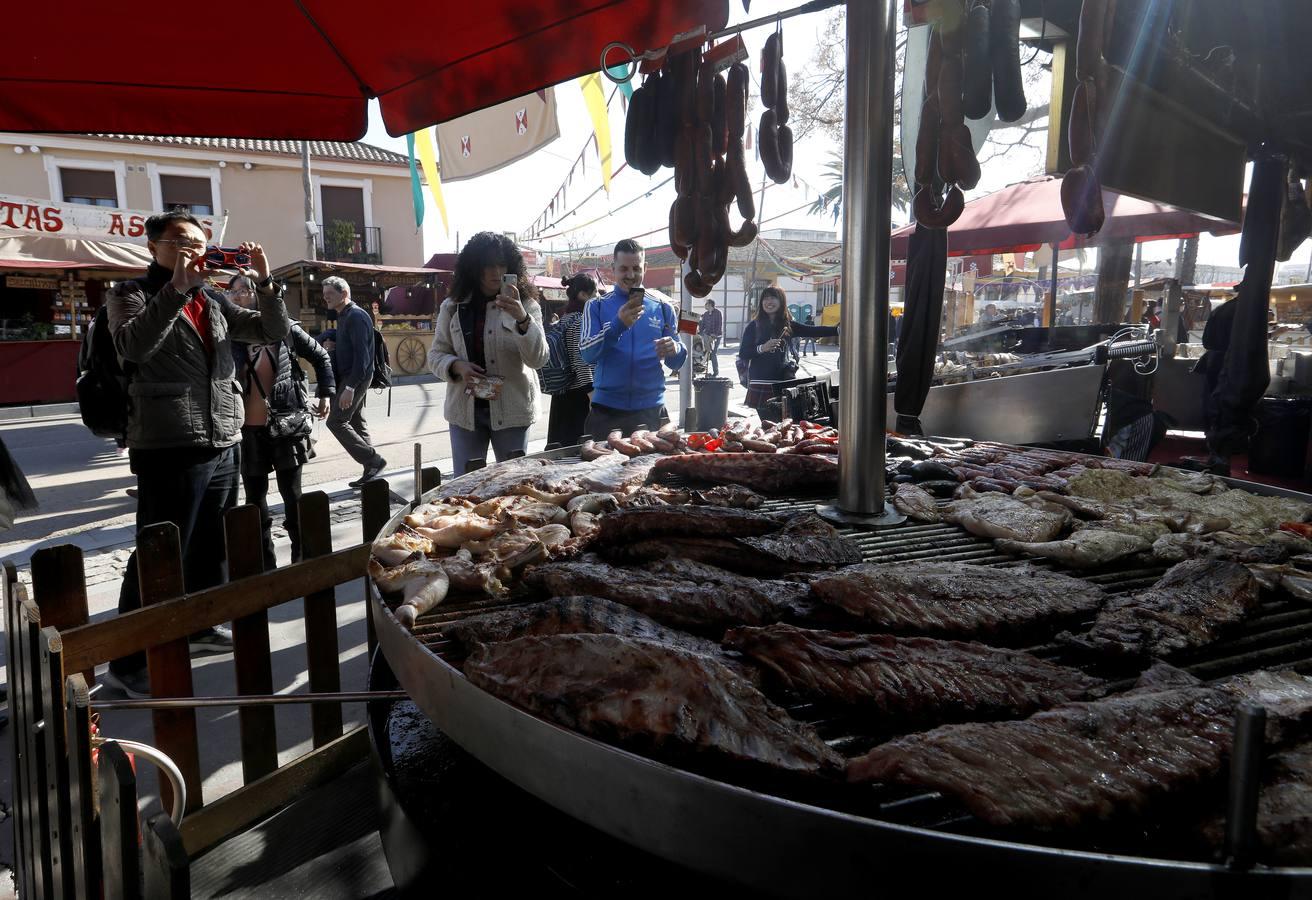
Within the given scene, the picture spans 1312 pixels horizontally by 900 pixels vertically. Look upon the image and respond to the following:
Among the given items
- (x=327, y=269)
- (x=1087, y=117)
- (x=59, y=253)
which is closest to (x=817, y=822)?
(x=1087, y=117)

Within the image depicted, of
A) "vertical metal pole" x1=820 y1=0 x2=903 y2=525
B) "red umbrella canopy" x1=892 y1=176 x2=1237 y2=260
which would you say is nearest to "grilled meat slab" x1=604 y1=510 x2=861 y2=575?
"vertical metal pole" x1=820 y1=0 x2=903 y2=525

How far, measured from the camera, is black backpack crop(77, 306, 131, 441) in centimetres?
363

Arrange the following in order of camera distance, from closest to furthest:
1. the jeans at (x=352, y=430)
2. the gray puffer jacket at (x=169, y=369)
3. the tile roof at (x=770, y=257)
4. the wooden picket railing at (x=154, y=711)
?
the wooden picket railing at (x=154, y=711), the gray puffer jacket at (x=169, y=369), the jeans at (x=352, y=430), the tile roof at (x=770, y=257)

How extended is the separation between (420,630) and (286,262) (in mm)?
28436

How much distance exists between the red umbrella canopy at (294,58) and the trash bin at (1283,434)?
232 inches

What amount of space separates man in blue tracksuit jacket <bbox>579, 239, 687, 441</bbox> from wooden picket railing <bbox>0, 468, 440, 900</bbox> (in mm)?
1734

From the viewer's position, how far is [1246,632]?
174 centimetres

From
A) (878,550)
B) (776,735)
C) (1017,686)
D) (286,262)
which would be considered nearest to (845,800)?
(776,735)

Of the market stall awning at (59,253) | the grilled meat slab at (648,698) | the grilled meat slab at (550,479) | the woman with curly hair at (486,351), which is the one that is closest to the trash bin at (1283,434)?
the grilled meat slab at (550,479)

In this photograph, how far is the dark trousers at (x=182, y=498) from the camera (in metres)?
3.62

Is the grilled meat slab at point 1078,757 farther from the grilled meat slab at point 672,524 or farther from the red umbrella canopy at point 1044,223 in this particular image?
the red umbrella canopy at point 1044,223

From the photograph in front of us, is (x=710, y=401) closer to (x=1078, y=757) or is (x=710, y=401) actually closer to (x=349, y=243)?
(x=1078, y=757)

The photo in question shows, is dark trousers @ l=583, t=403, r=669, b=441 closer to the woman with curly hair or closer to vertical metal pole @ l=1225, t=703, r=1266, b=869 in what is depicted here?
the woman with curly hair

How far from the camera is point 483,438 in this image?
5238 millimetres
